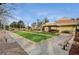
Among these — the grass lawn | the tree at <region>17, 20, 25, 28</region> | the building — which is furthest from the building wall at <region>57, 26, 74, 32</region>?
the tree at <region>17, 20, 25, 28</region>

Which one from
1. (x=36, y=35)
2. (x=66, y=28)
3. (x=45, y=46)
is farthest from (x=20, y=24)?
(x=66, y=28)

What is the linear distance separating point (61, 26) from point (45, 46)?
0.93ft

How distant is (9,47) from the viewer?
1.62 m

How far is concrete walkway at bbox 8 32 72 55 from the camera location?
160 centimetres

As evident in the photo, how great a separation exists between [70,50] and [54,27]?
0.30 metres

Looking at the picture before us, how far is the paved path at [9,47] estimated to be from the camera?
1.61 meters

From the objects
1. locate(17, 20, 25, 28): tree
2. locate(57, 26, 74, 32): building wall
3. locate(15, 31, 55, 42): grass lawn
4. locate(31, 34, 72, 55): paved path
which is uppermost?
locate(17, 20, 25, 28): tree

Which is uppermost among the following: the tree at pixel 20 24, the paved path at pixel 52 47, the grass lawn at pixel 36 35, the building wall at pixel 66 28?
the tree at pixel 20 24

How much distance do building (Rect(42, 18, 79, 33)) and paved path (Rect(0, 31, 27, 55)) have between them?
341 millimetres

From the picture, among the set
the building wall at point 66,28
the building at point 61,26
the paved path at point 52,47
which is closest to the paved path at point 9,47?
the paved path at point 52,47

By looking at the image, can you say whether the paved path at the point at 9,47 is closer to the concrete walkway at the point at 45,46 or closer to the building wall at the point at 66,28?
the concrete walkway at the point at 45,46

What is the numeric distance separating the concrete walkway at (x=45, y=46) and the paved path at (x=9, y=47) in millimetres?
39

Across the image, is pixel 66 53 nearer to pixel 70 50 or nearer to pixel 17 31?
pixel 70 50

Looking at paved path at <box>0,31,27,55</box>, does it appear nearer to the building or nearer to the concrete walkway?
the concrete walkway
